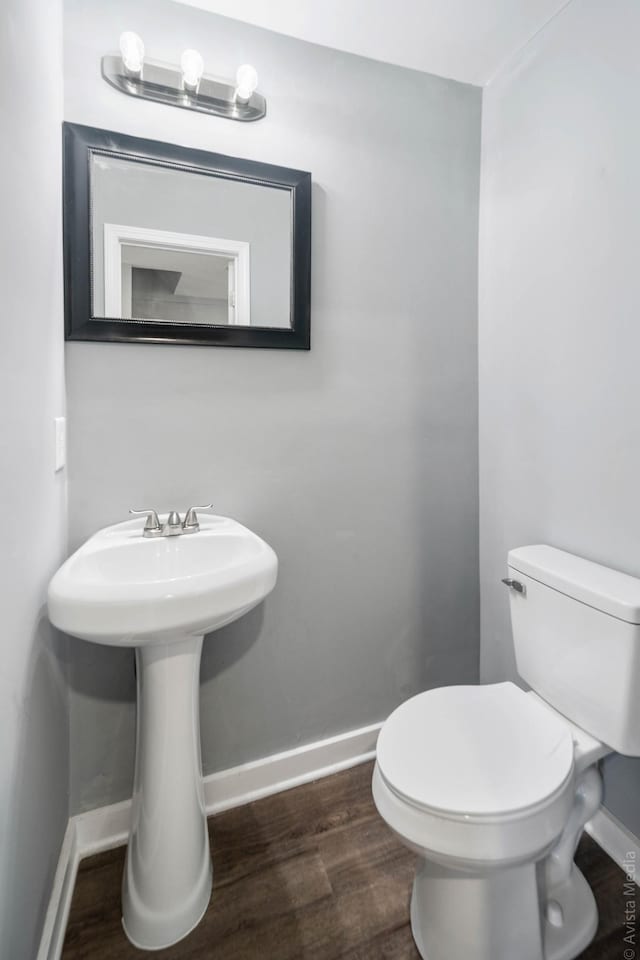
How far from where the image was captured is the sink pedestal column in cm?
106

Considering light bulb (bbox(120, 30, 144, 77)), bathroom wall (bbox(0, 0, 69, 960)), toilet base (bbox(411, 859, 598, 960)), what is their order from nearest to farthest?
bathroom wall (bbox(0, 0, 69, 960))
toilet base (bbox(411, 859, 598, 960))
light bulb (bbox(120, 30, 144, 77))

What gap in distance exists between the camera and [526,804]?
0.85 m

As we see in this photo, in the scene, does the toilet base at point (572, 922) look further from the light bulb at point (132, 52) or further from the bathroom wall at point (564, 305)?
the light bulb at point (132, 52)

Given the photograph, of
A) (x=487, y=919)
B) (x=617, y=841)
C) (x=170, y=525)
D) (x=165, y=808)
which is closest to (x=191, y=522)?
A: (x=170, y=525)

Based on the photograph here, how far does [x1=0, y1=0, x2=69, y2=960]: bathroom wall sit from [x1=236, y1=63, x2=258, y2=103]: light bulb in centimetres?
44

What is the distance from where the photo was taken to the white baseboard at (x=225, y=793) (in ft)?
3.56

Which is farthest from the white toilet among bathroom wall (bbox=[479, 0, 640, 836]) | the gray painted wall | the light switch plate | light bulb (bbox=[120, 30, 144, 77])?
light bulb (bbox=[120, 30, 144, 77])

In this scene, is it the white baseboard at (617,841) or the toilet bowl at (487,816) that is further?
the white baseboard at (617,841)

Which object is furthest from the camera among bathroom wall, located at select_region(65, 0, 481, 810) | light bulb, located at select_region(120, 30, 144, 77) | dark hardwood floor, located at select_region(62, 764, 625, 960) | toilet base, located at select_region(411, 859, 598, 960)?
bathroom wall, located at select_region(65, 0, 481, 810)

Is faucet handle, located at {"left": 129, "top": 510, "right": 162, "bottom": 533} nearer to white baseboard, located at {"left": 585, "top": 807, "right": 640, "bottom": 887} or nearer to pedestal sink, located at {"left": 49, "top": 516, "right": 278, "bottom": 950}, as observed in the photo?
pedestal sink, located at {"left": 49, "top": 516, "right": 278, "bottom": 950}

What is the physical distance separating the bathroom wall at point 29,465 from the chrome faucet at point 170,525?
Answer: 210 millimetres

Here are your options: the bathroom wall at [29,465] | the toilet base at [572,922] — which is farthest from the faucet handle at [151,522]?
the toilet base at [572,922]

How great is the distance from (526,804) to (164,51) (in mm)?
1977

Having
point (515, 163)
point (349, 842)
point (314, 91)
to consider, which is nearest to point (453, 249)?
point (515, 163)
